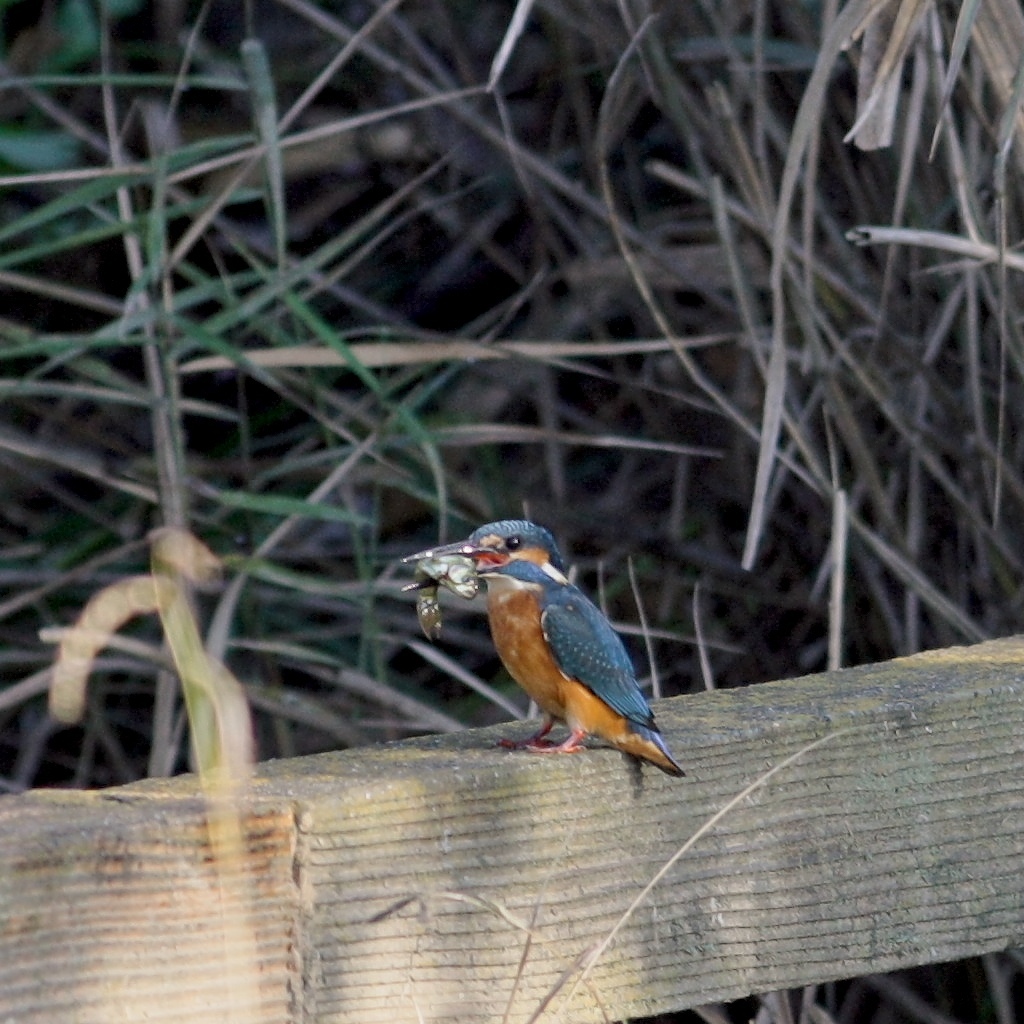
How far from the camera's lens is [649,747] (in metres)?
1.55

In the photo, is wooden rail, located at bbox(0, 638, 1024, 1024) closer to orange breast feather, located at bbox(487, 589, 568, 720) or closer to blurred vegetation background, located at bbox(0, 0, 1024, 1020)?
orange breast feather, located at bbox(487, 589, 568, 720)

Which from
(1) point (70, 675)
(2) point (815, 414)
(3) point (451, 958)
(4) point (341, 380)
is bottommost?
(3) point (451, 958)

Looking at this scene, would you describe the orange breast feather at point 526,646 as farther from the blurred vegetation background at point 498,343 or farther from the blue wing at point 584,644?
the blurred vegetation background at point 498,343

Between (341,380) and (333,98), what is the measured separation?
38.3 inches

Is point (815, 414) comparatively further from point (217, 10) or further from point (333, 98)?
point (217, 10)

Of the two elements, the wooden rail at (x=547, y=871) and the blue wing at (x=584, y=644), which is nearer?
the wooden rail at (x=547, y=871)

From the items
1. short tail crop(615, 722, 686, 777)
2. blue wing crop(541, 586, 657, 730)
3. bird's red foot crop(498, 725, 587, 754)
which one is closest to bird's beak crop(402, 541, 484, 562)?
blue wing crop(541, 586, 657, 730)

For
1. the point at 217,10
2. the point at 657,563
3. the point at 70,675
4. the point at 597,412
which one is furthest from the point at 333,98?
the point at 70,675

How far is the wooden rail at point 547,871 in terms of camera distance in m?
1.16

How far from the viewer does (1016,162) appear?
241 centimetres

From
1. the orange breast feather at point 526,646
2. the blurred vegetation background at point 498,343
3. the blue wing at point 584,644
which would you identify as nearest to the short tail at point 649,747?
the blue wing at point 584,644

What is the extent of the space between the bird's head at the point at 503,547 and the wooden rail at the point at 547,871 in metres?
0.29

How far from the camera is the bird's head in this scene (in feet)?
6.59

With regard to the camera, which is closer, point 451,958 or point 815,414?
point 451,958
